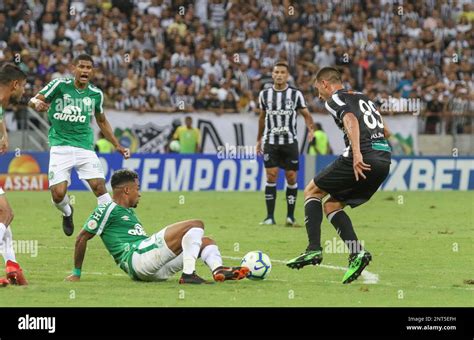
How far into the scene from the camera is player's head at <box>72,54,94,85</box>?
14.1 metres

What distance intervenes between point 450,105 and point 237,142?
633 centimetres

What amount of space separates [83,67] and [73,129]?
3.05ft

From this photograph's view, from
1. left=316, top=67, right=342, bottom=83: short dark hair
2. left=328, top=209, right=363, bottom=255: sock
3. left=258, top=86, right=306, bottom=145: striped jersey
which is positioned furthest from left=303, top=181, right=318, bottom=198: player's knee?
left=258, top=86, right=306, bottom=145: striped jersey

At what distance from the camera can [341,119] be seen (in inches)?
444

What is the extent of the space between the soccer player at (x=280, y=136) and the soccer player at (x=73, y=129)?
433 cm

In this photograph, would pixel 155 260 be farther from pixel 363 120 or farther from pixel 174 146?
pixel 174 146

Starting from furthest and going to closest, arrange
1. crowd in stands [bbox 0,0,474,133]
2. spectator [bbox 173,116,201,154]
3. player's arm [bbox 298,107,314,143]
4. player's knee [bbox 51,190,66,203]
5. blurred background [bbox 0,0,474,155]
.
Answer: crowd in stands [bbox 0,0,474,133], blurred background [bbox 0,0,474,155], spectator [bbox 173,116,201,154], player's arm [bbox 298,107,314,143], player's knee [bbox 51,190,66,203]

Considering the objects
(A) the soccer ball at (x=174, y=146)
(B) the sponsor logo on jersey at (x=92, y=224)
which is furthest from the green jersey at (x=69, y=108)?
(A) the soccer ball at (x=174, y=146)

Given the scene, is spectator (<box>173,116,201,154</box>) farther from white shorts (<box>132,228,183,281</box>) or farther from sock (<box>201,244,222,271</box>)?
sock (<box>201,244,222,271</box>)

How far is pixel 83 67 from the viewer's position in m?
14.2

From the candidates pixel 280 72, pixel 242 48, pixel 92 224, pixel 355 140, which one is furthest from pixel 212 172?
pixel 92 224

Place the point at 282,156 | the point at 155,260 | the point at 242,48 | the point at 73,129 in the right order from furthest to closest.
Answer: the point at 242,48, the point at 282,156, the point at 73,129, the point at 155,260

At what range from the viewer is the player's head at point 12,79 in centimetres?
1098

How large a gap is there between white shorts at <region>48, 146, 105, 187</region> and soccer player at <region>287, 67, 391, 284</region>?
413 centimetres
